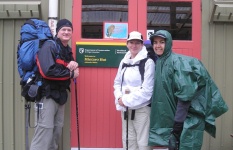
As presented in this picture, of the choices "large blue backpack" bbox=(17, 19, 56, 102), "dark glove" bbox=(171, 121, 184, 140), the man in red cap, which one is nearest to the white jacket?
"dark glove" bbox=(171, 121, 184, 140)

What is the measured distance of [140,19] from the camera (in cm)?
528

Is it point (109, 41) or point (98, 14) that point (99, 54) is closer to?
point (109, 41)

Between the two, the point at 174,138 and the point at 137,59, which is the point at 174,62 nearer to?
the point at 137,59

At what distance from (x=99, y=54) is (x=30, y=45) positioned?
1089 mm

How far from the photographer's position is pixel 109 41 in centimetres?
524

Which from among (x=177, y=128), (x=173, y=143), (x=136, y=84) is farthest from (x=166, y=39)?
(x=173, y=143)

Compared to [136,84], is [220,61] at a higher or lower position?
higher

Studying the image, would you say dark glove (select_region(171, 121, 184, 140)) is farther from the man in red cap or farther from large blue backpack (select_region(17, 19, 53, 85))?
large blue backpack (select_region(17, 19, 53, 85))

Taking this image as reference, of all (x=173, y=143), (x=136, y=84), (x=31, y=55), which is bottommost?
(x=173, y=143)

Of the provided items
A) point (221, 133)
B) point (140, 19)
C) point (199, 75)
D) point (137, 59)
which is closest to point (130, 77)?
point (137, 59)

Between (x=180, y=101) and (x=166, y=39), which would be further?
(x=166, y=39)

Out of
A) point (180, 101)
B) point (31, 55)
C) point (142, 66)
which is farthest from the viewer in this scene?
point (31, 55)

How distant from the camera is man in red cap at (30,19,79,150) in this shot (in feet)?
14.5

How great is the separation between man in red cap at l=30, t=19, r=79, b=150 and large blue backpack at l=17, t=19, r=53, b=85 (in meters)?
0.09
